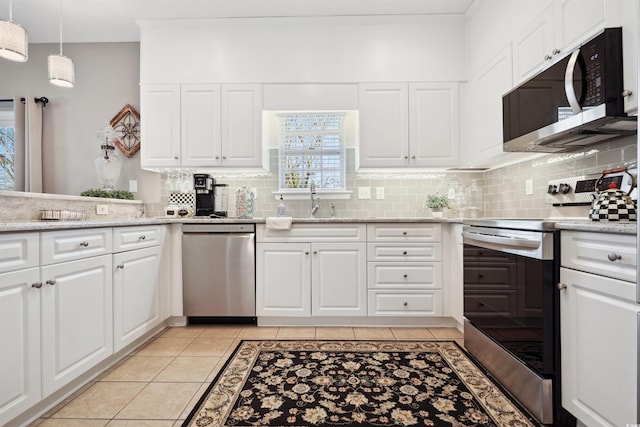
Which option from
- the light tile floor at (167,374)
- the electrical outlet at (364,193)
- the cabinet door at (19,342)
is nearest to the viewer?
the cabinet door at (19,342)

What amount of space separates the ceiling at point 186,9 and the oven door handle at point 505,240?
208cm

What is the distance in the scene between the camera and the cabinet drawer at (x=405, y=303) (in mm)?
2639

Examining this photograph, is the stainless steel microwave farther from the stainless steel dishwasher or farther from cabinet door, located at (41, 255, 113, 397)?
cabinet door, located at (41, 255, 113, 397)

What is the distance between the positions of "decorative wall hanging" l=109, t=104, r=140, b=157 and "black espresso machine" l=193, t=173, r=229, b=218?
2.73 feet

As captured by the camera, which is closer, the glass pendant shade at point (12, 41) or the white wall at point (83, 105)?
the glass pendant shade at point (12, 41)

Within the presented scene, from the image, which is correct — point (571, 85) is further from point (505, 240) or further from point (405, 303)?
point (405, 303)

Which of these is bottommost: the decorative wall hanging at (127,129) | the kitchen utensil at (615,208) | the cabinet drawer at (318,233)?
the cabinet drawer at (318,233)

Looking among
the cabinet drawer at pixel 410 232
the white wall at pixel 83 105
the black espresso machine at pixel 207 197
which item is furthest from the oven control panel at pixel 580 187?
the white wall at pixel 83 105

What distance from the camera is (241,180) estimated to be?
3.29 meters

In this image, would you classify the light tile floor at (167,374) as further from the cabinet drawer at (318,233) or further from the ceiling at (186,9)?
the ceiling at (186,9)

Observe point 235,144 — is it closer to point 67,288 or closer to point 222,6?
point 222,6

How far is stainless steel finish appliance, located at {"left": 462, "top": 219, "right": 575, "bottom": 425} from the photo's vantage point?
1.38m

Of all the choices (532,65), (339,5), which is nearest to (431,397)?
(532,65)

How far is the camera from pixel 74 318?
162cm
